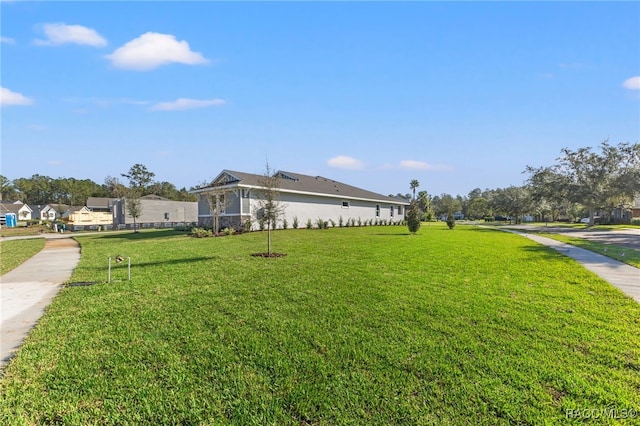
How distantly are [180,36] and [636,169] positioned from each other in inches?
1488

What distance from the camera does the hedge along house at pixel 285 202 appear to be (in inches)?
845

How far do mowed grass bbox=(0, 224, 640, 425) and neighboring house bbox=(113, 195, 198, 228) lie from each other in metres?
33.8

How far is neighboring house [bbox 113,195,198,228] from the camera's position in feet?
120

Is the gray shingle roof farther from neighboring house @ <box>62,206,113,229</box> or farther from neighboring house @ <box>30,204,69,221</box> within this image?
neighboring house @ <box>30,204,69,221</box>

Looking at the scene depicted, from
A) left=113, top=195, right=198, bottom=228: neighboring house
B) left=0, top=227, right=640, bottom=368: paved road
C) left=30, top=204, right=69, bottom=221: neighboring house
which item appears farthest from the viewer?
left=30, top=204, right=69, bottom=221: neighboring house

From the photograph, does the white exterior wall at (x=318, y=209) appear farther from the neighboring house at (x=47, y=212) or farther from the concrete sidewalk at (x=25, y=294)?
the neighboring house at (x=47, y=212)

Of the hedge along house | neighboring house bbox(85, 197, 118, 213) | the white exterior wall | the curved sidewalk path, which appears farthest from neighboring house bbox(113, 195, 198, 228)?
the curved sidewalk path

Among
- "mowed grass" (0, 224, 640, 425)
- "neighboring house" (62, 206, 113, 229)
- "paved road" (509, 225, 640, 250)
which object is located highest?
"neighboring house" (62, 206, 113, 229)

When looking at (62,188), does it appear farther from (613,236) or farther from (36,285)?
(613,236)

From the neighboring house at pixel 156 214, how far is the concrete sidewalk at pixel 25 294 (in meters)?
27.7

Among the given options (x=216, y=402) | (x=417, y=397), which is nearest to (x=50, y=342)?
(x=216, y=402)

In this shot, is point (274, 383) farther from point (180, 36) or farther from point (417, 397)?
point (180, 36)

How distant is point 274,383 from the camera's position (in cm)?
298

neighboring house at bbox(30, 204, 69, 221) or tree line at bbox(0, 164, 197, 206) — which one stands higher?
tree line at bbox(0, 164, 197, 206)
